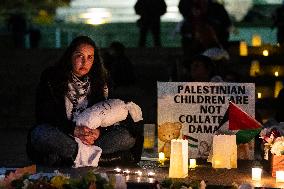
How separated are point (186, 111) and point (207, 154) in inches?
16.6

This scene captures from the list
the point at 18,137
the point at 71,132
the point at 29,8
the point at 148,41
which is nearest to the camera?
the point at 71,132

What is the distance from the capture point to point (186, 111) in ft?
26.7

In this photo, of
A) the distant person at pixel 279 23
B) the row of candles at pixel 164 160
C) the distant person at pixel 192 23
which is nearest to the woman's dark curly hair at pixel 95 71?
the row of candles at pixel 164 160

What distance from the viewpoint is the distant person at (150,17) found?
1531 centimetres

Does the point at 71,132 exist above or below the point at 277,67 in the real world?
below

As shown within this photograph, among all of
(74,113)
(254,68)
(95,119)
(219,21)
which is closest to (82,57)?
(74,113)

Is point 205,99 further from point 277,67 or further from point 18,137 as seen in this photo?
point 277,67

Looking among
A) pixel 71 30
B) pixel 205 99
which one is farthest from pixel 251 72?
→ pixel 205 99

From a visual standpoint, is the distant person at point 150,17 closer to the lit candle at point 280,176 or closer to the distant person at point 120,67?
the distant person at point 120,67

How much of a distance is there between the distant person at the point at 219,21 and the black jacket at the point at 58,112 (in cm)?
591

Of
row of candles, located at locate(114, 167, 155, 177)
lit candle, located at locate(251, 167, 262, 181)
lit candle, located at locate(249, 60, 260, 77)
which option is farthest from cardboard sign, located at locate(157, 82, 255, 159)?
A: lit candle, located at locate(249, 60, 260, 77)

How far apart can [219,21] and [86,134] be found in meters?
6.58

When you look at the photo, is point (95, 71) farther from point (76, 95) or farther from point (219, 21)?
point (219, 21)

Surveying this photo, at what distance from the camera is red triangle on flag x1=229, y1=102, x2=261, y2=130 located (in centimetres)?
760
